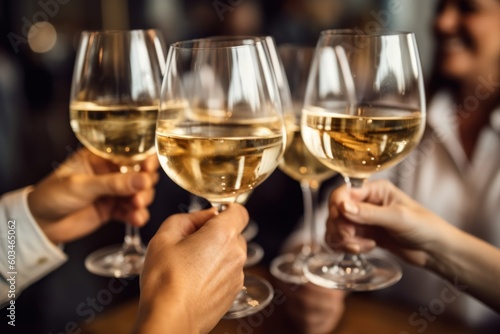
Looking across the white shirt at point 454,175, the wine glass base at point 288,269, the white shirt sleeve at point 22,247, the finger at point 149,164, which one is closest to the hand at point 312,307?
the wine glass base at point 288,269

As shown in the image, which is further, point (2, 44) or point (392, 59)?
point (2, 44)

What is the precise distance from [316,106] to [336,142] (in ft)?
0.28

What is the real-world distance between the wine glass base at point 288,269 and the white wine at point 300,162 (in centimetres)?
16

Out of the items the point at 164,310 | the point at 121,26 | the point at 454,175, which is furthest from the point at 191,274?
the point at 121,26

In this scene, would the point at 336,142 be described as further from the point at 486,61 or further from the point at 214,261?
the point at 486,61

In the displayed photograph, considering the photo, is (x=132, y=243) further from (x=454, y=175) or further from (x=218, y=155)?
(x=454, y=175)

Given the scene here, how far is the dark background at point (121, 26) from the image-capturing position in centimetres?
301

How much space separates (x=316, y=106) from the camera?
92 cm

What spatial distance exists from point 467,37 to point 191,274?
5.14 feet

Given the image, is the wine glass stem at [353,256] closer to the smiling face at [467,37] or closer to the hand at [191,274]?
the hand at [191,274]

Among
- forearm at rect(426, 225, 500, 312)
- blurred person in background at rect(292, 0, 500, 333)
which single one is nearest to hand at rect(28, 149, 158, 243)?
forearm at rect(426, 225, 500, 312)

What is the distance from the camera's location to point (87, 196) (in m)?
1.12

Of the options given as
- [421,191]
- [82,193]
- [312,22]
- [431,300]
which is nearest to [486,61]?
[421,191]

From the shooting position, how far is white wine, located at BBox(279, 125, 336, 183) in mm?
1058
